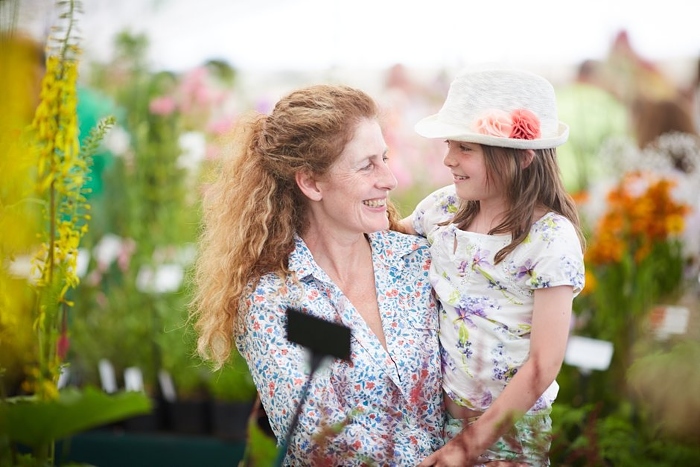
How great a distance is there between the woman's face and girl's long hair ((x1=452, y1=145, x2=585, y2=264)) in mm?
273

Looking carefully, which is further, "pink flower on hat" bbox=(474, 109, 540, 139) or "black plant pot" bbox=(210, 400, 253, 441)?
"black plant pot" bbox=(210, 400, 253, 441)

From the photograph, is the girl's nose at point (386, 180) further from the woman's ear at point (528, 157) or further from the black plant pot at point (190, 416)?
the black plant pot at point (190, 416)

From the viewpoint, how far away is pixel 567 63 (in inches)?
156

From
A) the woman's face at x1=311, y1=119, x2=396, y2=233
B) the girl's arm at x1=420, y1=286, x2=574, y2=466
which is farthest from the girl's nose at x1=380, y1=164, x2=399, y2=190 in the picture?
the girl's arm at x1=420, y1=286, x2=574, y2=466

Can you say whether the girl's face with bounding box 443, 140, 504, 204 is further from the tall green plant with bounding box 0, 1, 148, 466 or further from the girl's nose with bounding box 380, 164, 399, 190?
the tall green plant with bounding box 0, 1, 148, 466

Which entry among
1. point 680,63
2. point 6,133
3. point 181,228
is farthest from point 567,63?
point 6,133

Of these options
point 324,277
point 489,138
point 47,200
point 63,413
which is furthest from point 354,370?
point 63,413

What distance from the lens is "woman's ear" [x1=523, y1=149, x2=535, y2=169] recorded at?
1.67 meters

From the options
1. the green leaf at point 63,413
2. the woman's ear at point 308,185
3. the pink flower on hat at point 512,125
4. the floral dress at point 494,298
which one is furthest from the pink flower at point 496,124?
the green leaf at point 63,413

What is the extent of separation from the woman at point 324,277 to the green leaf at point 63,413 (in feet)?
2.60

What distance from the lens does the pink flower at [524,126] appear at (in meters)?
1.62

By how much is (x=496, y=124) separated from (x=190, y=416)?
2.30 metres

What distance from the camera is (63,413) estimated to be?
791 mm

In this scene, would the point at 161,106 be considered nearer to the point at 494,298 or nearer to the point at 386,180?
the point at 386,180
